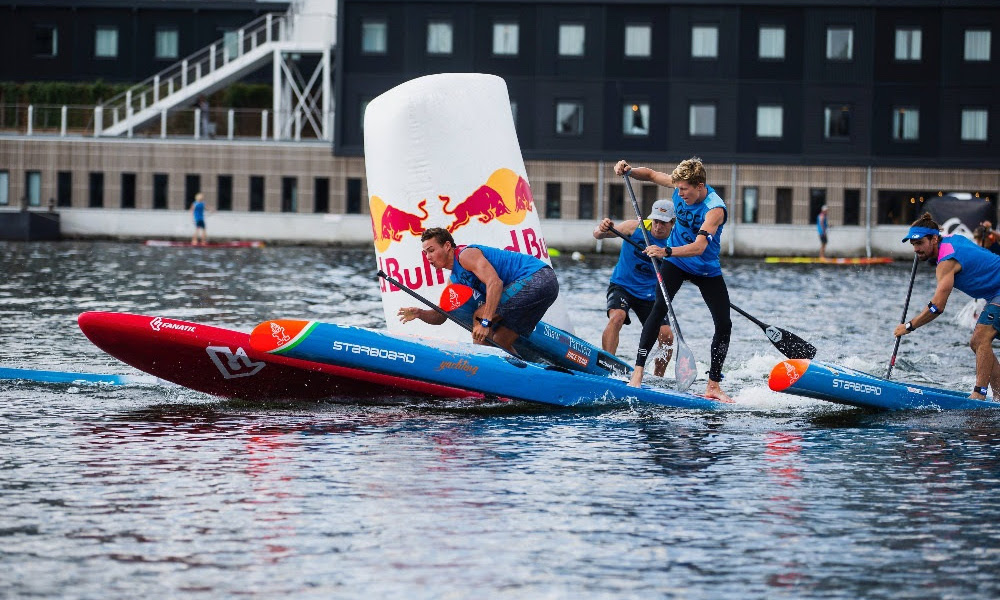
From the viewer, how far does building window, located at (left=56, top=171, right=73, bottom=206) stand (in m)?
54.0

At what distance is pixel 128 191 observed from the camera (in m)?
54.3

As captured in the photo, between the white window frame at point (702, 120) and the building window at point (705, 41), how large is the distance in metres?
1.65

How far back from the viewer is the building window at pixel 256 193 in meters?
53.7

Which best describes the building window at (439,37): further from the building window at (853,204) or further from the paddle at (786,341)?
the paddle at (786,341)

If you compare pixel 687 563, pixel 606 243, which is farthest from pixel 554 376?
pixel 606 243

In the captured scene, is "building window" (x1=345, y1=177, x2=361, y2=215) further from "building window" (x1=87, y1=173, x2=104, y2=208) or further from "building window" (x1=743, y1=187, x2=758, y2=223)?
"building window" (x1=743, y1=187, x2=758, y2=223)

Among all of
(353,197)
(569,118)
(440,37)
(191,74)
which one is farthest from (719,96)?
(191,74)

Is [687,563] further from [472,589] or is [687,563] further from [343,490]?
[343,490]

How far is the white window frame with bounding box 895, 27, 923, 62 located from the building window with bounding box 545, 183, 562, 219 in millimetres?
11686

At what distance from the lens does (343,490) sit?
927cm

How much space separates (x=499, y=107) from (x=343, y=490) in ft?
22.5

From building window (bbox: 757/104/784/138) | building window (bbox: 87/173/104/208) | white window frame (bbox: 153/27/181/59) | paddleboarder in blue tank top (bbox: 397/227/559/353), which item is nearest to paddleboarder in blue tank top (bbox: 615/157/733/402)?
paddleboarder in blue tank top (bbox: 397/227/559/353)

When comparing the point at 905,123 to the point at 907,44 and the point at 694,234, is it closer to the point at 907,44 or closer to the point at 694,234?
the point at 907,44

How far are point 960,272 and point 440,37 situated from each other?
4151cm
